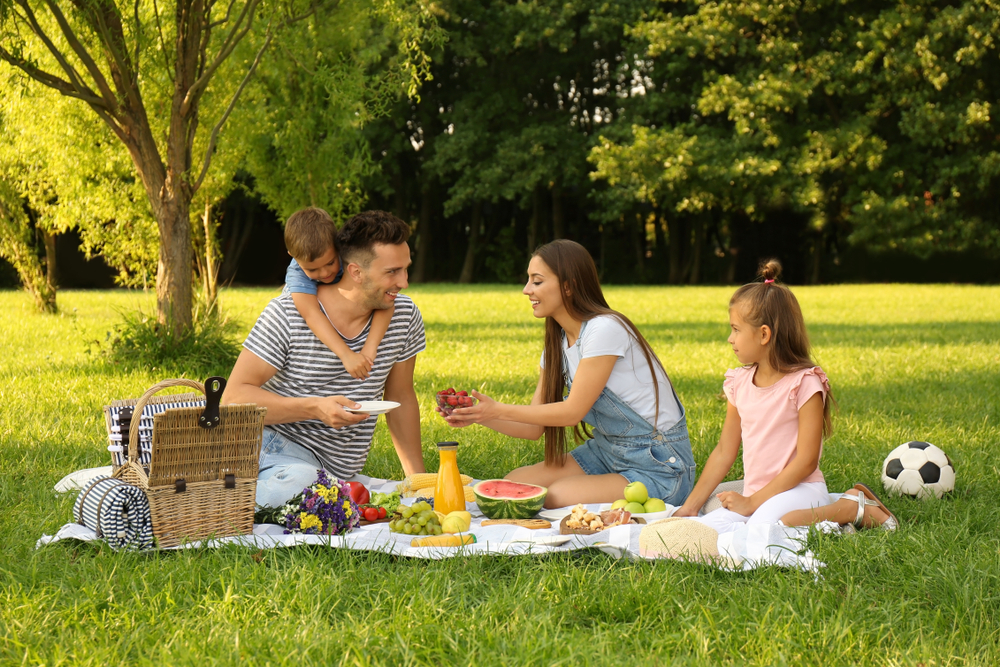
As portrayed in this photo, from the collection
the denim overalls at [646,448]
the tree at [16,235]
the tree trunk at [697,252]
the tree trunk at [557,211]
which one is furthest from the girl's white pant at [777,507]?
the tree trunk at [697,252]

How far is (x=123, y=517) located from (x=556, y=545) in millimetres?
1757

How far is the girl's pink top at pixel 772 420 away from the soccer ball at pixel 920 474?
67 centimetres

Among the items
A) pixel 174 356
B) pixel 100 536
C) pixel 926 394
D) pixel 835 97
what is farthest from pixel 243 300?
pixel 835 97

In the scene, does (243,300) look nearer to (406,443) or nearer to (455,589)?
(406,443)

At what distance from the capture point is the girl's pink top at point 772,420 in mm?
4168

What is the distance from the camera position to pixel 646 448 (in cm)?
459

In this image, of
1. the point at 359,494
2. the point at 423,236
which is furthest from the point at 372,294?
the point at 423,236

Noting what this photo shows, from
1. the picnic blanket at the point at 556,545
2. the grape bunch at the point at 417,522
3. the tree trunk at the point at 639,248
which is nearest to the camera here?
the picnic blanket at the point at 556,545

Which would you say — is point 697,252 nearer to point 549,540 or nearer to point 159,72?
point 159,72

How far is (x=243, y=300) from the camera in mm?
20188

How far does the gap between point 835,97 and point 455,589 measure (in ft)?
100

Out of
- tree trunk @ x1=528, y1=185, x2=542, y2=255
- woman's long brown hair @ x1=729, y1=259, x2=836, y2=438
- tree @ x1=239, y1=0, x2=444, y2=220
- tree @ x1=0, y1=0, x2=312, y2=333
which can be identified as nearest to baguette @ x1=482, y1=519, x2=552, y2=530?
woman's long brown hair @ x1=729, y1=259, x2=836, y2=438

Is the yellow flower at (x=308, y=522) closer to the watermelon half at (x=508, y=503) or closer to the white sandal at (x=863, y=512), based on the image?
the watermelon half at (x=508, y=503)

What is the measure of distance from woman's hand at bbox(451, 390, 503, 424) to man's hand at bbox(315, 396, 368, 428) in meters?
0.43
